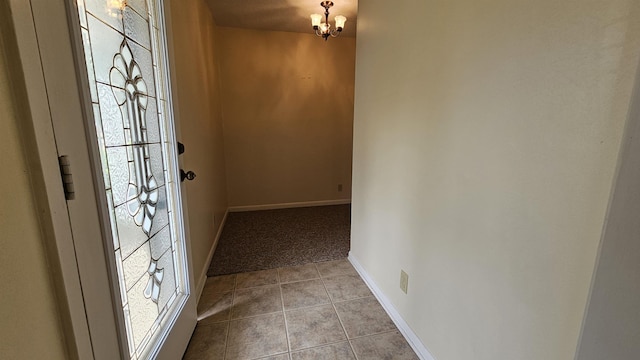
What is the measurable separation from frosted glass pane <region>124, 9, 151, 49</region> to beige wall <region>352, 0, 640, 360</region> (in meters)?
1.32

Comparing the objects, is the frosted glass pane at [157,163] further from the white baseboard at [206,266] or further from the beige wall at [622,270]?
the beige wall at [622,270]

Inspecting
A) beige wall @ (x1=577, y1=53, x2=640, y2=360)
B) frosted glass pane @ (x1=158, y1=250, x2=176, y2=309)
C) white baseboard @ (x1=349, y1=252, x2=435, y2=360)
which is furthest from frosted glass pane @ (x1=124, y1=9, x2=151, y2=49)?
white baseboard @ (x1=349, y1=252, x2=435, y2=360)

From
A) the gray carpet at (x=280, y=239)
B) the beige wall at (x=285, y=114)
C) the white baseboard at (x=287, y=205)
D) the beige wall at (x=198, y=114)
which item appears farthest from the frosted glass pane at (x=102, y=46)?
the white baseboard at (x=287, y=205)

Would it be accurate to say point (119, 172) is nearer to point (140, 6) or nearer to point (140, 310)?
point (140, 310)

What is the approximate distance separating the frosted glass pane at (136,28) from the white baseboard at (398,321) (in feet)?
6.63

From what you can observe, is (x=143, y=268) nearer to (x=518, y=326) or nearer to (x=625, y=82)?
(x=518, y=326)

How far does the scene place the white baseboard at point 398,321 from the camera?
58.6 inches

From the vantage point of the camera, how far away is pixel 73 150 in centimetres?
72

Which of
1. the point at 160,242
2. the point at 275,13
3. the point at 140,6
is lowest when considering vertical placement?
the point at 160,242

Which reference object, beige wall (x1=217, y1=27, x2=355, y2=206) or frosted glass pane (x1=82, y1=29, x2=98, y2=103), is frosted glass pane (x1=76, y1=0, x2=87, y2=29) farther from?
beige wall (x1=217, y1=27, x2=355, y2=206)

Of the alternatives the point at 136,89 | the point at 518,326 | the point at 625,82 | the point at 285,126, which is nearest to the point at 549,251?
the point at 518,326

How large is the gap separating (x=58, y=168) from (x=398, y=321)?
1.79 meters

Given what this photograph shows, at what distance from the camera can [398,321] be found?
5.65 ft

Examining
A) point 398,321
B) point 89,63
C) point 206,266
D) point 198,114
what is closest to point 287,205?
point 206,266
